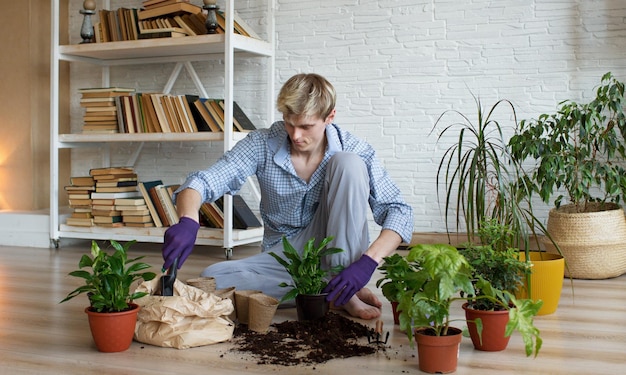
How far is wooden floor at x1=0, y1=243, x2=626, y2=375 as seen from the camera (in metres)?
2.04

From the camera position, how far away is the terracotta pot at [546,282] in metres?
2.67

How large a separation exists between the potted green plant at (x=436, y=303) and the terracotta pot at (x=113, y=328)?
0.80m

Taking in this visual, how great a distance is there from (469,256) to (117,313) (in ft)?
3.65

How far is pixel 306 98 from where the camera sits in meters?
2.52

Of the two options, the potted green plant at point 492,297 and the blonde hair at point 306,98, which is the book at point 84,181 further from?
the potted green plant at point 492,297

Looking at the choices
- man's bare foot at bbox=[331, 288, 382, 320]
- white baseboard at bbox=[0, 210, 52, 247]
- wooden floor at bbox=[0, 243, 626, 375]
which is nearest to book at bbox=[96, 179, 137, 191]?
white baseboard at bbox=[0, 210, 52, 247]

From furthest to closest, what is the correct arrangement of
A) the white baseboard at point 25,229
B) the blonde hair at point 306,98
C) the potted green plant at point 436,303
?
the white baseboard at point 25,229
the blonde hair at point 306,98
the potted green plant at point 436,303

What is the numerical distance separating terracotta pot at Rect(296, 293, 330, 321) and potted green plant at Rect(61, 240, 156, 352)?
53cm

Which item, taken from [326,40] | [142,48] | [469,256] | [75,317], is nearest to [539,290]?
[469,256]

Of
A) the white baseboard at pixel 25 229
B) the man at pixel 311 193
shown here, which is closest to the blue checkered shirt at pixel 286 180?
the man at pixel 311 193

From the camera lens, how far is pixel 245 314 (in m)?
2.49

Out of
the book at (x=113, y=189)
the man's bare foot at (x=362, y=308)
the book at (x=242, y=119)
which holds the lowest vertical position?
the man's bare foot at (x=362, y=308)

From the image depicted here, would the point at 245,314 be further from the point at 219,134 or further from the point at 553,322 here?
the point at 219,134

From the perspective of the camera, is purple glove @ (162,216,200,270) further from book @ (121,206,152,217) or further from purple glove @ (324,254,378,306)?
book @ (121,206,152,217)
